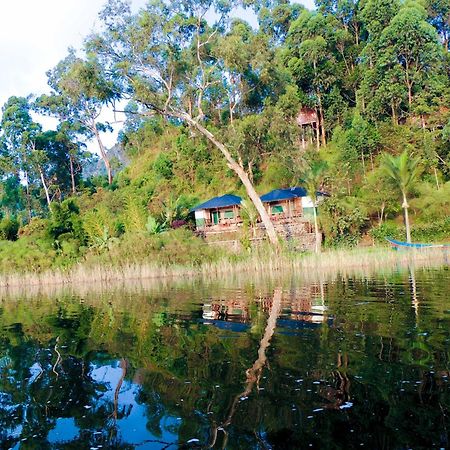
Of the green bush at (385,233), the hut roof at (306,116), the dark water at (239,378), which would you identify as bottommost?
the dark water at (239,378)

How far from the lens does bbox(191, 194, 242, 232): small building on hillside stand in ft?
102

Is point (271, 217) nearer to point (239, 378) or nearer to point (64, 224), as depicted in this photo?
point (64, 224)

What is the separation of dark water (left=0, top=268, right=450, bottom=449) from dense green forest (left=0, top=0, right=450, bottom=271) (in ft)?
42.6

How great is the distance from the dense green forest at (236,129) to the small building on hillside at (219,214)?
962mm

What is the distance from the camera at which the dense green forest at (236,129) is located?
24578 mm

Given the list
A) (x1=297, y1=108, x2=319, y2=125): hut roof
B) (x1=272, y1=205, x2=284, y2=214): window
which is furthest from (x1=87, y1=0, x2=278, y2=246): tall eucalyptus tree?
(x1=297, y1=108, x2=319, y2=125): hut roof

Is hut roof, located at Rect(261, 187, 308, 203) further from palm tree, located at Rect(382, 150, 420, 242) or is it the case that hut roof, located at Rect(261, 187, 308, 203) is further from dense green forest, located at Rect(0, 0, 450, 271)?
palm tree, located at Rect(382, 150, 420, 242)

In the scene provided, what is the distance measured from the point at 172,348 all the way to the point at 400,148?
28.5m

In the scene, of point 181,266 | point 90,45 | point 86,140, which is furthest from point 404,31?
point 86,140

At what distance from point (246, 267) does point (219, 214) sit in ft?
47.6

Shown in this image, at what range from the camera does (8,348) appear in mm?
8062

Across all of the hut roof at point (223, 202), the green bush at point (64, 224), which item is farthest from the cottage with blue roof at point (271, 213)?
the green bush at point (64, 224)

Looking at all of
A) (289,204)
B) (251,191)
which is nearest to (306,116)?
(289,204)

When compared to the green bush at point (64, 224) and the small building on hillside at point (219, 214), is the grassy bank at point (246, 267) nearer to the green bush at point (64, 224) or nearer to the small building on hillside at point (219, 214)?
the green bush at point (64, 224)
